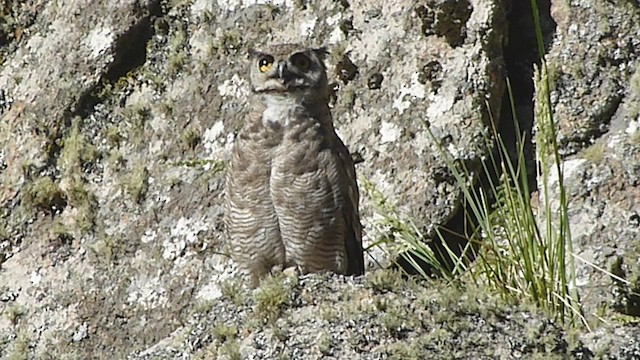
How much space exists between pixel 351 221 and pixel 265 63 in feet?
2.46

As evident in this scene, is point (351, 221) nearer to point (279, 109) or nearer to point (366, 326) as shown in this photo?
point (279, 109)

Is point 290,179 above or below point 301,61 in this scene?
below

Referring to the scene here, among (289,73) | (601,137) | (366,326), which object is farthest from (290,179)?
(601,137)

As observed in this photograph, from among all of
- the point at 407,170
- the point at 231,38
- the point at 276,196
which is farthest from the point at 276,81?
the point at 231,38

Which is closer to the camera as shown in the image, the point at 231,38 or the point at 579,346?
the point at 579,346

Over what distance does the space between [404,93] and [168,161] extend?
4.07 feet

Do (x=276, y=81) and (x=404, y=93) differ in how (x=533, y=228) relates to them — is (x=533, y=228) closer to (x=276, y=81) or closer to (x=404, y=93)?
(x=276, y=81)

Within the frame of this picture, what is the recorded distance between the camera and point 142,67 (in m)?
7.15

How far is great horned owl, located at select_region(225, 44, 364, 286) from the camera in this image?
544 centimetres

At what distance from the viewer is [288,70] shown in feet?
18.1

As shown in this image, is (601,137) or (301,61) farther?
(601,137)

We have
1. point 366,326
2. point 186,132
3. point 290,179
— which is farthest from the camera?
point 186,132

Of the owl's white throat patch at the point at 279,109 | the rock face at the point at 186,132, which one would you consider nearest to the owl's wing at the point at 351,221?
the owl's white throat patch at the point at 279,109

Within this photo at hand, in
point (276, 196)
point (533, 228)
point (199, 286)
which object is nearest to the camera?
point (533, 228)
